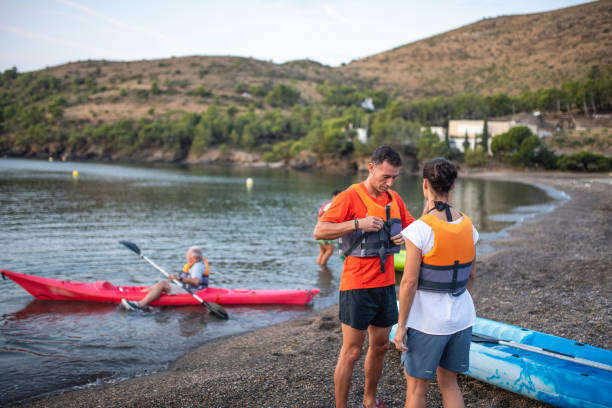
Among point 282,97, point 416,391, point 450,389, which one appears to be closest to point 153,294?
point 416,391

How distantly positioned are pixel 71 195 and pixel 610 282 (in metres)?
34.9

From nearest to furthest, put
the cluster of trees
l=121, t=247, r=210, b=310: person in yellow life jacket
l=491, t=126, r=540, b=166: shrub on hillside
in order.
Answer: l=121, t=247, r=210, b=310: person in yellow life jacket, l=491, t=126, r=540, b=166: shrub on hillside, the cluster of trees

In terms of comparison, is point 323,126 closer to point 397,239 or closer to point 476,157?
point 476,157

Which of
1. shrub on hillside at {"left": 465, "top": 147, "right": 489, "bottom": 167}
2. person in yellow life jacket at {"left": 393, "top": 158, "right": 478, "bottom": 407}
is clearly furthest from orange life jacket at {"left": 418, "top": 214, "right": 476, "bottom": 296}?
shrub on hillside at {"left": 465, "top": 147, "right": 489, "bottom": 167}

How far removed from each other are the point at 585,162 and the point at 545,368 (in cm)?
6694

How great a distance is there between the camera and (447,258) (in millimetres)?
3037

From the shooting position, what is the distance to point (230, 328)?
8.62 m

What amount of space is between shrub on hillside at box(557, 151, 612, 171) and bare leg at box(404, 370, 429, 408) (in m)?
67.5

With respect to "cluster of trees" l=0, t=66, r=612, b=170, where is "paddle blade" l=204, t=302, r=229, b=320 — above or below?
below

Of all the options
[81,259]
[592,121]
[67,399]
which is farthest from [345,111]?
[67,399]

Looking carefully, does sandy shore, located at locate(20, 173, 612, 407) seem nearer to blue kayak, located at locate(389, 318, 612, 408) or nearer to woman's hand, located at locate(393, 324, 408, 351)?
blue kayak, located at locate(389, 318, 612, 408)

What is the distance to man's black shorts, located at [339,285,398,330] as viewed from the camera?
11.8 ft

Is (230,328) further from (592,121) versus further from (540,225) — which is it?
(592,121)

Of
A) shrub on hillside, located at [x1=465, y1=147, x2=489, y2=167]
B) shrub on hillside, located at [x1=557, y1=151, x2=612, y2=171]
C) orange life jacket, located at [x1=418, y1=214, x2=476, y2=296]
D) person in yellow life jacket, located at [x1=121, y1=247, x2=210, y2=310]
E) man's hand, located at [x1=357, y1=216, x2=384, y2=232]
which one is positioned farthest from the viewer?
shrub on hillside, located at [x1=465, y1=147, x2=489, y2=167]
